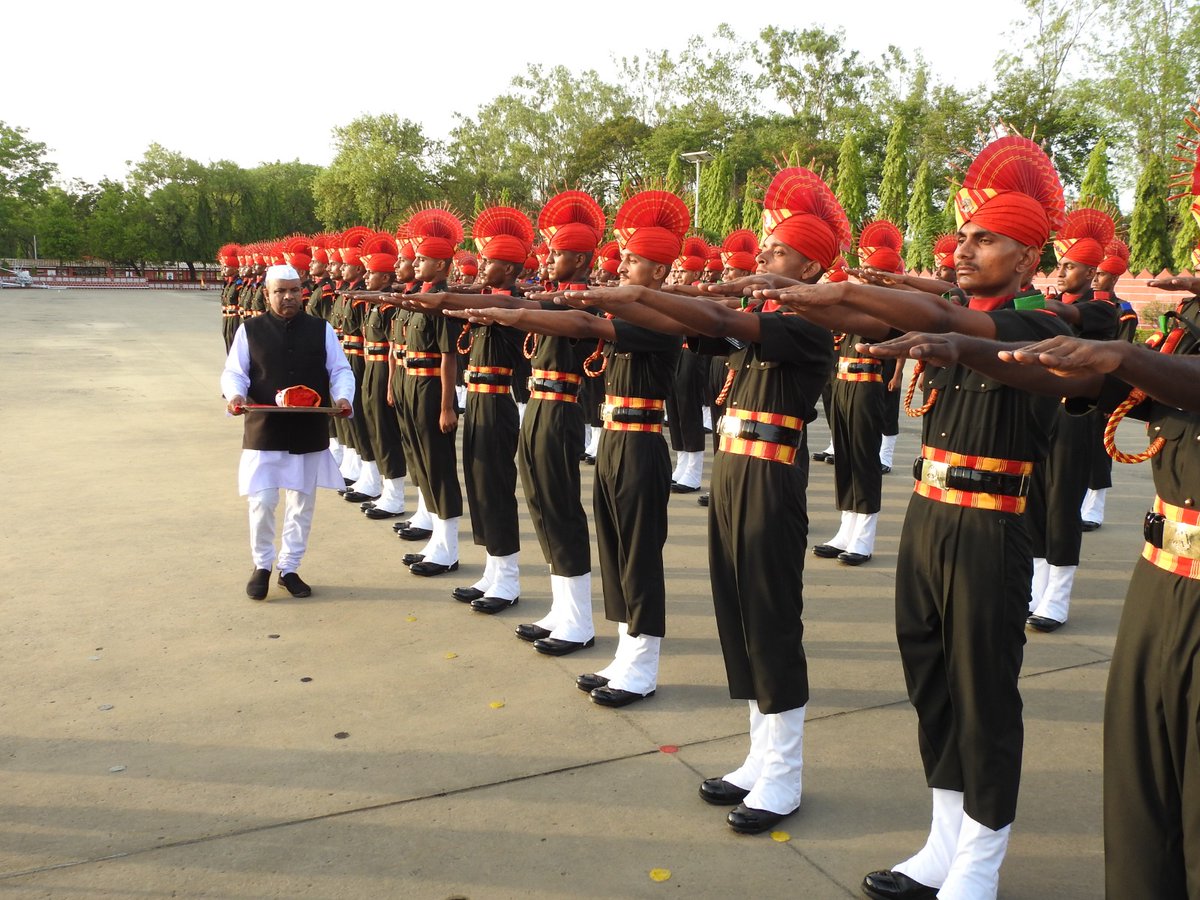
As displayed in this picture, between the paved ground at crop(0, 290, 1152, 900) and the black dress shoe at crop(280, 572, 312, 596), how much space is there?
16 centimetres

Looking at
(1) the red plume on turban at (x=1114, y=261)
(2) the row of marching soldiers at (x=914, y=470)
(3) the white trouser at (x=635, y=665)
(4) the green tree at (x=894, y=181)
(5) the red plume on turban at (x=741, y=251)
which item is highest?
(4) the green tree at (x=894, y=181)

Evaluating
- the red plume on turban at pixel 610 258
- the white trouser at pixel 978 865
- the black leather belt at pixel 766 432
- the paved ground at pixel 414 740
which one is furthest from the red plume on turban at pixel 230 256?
the white trouser at pixel 978 865

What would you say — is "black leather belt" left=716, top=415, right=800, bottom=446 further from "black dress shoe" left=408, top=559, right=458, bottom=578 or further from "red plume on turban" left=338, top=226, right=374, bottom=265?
"red plume on turban" left=338, top=226, right=374, bottom=265

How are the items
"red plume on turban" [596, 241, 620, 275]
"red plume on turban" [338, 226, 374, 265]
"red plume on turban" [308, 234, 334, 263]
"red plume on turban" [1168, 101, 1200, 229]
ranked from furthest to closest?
1. "red plume on turban" [308, 234, 334, 263]
2. "red plume on turban" [596, 241, 620, 275]
3. "red plume on turban" [338, 226, 374, 265]
4. "red plume on turban" [1168, 101, 1200, 229]

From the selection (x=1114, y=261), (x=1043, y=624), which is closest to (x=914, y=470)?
(x=1043, y=624)

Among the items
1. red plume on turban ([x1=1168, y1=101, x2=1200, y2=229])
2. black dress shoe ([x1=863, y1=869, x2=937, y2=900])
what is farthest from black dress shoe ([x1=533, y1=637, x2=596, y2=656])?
red plume on turban ([x1=1168, y1=101, x2=1200, y2=229])

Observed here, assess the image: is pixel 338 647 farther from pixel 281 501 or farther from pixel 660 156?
pixel 660 156

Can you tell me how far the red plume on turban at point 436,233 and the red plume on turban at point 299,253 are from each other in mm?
6837

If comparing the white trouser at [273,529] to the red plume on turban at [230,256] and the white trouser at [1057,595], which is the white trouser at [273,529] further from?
the red plume on turban at [230,256]

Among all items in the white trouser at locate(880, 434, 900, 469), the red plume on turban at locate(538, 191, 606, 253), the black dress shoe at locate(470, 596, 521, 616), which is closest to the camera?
the red plume on turban at locate(538, 191, 606, 253)

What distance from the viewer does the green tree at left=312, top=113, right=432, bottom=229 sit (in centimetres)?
5734

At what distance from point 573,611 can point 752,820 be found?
1986 mm

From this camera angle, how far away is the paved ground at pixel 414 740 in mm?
3287

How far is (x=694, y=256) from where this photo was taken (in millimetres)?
11680
